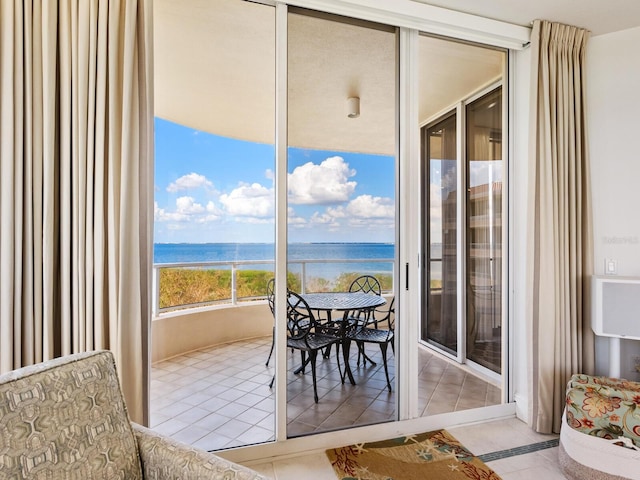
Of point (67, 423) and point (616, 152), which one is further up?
point (616, 152)

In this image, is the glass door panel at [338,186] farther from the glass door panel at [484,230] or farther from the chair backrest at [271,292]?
the glass door panel at [484,230]

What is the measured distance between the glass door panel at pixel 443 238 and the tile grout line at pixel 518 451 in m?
0.80

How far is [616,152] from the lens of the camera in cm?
256

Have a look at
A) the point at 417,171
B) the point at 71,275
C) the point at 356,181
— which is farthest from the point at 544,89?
the point at 71,275

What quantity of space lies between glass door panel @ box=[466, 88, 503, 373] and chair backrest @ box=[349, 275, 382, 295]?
1.07 meters

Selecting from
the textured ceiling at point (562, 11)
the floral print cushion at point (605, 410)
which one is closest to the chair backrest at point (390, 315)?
the floral print cushion at point (605, 410)

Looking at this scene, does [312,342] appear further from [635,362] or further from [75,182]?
[635,362]

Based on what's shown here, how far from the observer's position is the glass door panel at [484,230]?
2.86 metres

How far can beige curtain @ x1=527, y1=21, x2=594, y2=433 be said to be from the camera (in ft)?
8.11

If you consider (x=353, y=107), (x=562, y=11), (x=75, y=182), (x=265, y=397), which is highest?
(x=562, y=11)

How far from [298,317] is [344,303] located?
313 mm

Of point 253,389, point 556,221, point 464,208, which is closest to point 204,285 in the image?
point 253,389

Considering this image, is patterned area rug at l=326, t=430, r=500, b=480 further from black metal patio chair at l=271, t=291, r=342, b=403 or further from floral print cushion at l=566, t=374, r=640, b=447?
floral print cushion at l=566, t=374, r=640, b=447

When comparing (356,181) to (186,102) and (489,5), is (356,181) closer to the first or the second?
(489,5)
